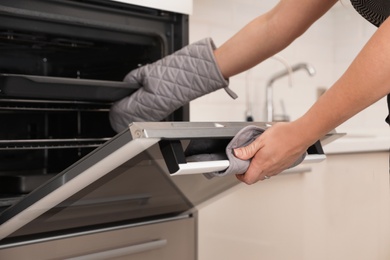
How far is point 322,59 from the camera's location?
95.8 inches

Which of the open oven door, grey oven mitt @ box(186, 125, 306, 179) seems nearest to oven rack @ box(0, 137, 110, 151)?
the open oven door

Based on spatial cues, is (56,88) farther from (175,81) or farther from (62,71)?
(62,71)

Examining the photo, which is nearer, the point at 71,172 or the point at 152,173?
the point at 71,172

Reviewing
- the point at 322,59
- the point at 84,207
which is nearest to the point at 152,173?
the point at 84,207

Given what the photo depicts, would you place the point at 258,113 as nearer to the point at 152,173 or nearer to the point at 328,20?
the point at 328,20

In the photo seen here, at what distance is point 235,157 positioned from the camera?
81 cm

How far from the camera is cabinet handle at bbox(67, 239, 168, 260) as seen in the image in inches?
38.1

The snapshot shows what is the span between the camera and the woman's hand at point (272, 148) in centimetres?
82

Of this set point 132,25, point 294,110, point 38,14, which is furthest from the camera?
point 294,110

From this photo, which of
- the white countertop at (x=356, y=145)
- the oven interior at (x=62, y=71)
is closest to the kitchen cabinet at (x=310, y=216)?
the white countertop at (x=356, y=145)

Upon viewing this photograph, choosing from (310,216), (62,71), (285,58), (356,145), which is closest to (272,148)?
(62,71)

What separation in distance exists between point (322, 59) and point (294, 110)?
13.0 inches

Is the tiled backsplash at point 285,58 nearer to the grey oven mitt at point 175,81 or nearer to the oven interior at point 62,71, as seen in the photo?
the oven interior at point 62,71

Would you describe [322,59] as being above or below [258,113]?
above
